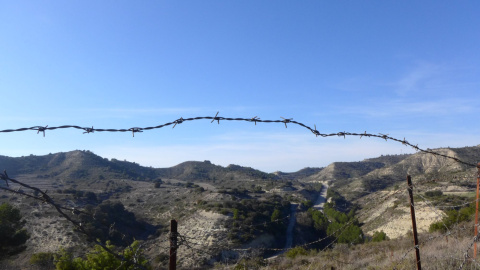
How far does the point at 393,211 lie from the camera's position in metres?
41.5

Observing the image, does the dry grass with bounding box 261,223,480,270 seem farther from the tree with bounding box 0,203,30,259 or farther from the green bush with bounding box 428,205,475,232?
the tree with bounding box 0,203,30,259

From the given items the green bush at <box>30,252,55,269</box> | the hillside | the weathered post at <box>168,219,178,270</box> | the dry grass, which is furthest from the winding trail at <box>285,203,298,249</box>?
the weathered post at <box>168,219,178,270</box>

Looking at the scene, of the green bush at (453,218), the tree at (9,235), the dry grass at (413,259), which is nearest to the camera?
the dry grass at (413,259)

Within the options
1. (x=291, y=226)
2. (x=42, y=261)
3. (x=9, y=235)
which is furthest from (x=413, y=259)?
(x=291, y=226)

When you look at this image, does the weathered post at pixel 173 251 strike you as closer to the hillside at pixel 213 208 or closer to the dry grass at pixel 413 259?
the hillside at pixel 213 208

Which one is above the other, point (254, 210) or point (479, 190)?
point (479, 190)

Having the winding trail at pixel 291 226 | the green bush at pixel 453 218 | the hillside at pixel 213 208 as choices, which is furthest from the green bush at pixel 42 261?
the green bush at pixel 453 218

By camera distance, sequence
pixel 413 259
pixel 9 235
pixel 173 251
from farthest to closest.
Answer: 1. pixel 9 235
2. pixel 413 259
3. pixel 173 251

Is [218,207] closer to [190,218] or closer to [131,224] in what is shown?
[190,218]

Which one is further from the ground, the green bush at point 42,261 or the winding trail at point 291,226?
the green bush at point 42,261

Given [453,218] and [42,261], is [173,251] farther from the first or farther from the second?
[453,218]

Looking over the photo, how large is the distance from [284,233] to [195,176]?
237 feet

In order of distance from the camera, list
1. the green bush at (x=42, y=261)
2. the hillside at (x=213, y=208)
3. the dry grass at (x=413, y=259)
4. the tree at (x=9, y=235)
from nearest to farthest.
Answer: the dry grass at (x=413, y=259) < the green bush at (x=42, y=261) < the tree at (x=9, y=235) < the hillside at (x=213, y=208)

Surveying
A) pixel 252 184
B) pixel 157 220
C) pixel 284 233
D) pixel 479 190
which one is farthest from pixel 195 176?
pixel 479 190
